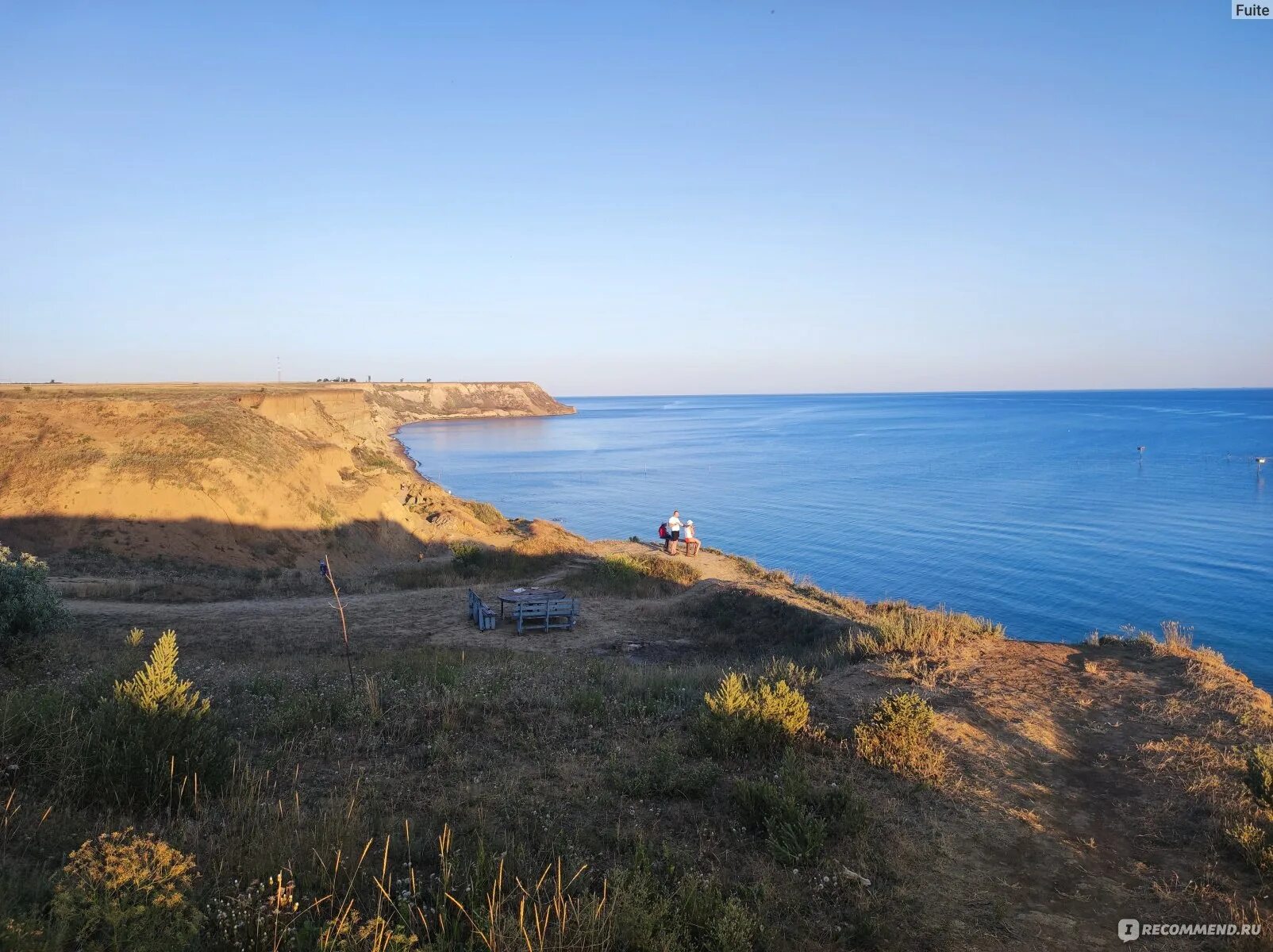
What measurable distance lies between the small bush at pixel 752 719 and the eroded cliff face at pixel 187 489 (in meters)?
20.8

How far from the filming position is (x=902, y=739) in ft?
23.9

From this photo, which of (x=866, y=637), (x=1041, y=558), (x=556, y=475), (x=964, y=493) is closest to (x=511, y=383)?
(x=556, y=475)

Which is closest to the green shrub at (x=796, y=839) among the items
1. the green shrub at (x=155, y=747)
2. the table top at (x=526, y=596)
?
the green shrub at (x=155, y=747)

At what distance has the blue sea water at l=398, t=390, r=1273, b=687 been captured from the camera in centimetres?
2558

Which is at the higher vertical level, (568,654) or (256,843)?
(256,843)

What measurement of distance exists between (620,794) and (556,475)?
6314cm

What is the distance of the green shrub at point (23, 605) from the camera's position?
10477 millimetres

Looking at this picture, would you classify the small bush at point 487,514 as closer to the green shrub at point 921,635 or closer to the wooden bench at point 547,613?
the wooden bench at point 547,613

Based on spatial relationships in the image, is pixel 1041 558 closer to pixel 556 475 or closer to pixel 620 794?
pixel 620 794

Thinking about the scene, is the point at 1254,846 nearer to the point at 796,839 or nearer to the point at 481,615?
the point at 796,839

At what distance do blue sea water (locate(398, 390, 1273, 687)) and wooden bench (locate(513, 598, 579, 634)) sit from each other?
11.8m

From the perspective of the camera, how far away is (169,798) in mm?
5508

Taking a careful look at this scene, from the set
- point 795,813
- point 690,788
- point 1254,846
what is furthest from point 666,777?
point 1254,846

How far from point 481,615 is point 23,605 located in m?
8.20
